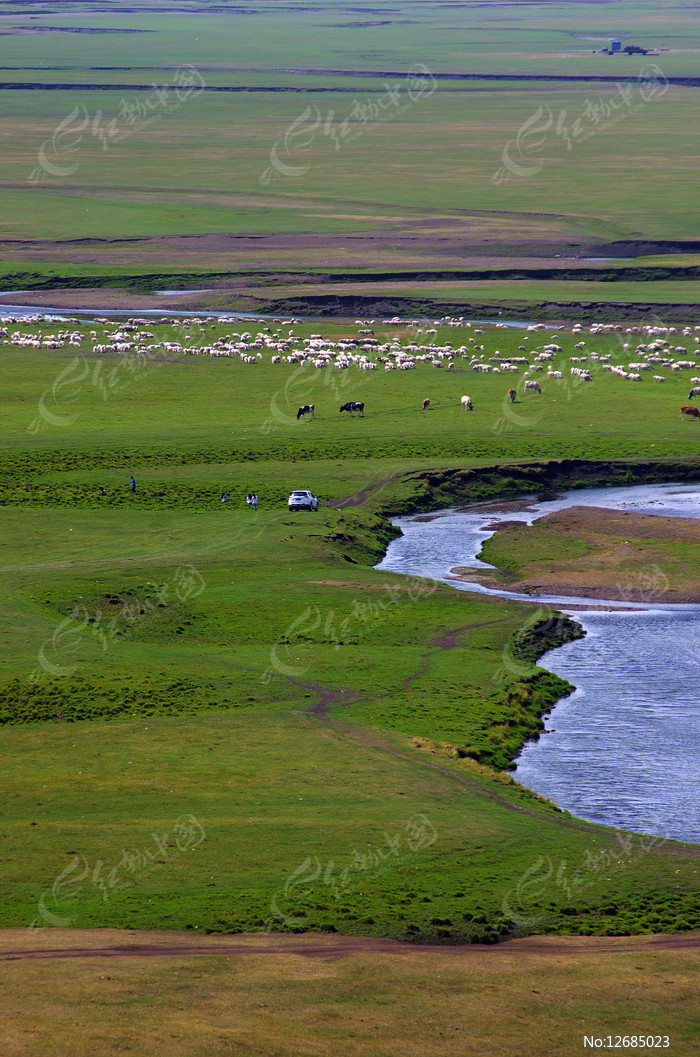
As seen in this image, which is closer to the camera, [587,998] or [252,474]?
[587,998]

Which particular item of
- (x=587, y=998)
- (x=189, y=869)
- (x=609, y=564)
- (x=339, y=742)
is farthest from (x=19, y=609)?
(x=587, y=998)

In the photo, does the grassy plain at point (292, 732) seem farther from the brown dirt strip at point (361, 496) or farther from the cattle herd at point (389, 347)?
the cattle herd at point (389, 347)

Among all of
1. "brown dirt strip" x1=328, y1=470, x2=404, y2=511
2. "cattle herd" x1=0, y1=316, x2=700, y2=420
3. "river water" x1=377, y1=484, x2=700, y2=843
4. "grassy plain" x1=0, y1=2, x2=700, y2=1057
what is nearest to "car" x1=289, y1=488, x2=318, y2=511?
"grassy plain" x1=0, y1=2, x2=700, y2=1057

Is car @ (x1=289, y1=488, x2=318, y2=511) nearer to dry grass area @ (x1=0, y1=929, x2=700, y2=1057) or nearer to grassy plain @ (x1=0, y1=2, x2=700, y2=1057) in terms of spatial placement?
grassy plain @ (x1=0, y1=2, x2=700, y2=1057)

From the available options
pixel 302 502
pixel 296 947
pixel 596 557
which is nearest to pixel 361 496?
pixel 302 502

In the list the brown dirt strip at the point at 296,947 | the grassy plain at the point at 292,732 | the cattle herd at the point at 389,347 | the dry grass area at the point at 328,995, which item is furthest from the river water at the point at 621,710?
the cattle herd at the point at 389,347

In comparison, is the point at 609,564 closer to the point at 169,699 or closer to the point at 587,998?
the point at 169,699

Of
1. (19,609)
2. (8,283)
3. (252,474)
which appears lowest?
(19,609)
